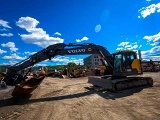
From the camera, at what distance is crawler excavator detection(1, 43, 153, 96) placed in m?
13.0

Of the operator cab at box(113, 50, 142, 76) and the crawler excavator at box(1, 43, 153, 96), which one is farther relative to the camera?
the operator cab at box(113, 50, 142, 76)

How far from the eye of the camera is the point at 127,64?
1493cm

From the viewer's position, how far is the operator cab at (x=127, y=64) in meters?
14.8

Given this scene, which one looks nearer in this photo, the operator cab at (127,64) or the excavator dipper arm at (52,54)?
the excavator dipper arm at (52,54)

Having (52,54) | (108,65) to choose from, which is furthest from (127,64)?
(52,54)

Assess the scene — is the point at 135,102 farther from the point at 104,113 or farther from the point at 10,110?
the point at 10,110

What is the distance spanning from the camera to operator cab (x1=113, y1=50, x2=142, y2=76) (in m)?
14.8

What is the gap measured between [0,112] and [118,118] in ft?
17.0

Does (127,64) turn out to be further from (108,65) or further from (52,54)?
(52,54)

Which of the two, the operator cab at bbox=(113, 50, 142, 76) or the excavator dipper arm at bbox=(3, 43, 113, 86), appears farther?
the operator cab at bbox=(113, 50, 142, 76)

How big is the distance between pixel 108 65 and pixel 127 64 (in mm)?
1723

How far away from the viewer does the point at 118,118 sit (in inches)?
286

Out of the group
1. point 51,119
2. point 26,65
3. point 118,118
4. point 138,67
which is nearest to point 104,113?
point 118,118

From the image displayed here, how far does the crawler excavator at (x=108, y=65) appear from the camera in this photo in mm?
13047
